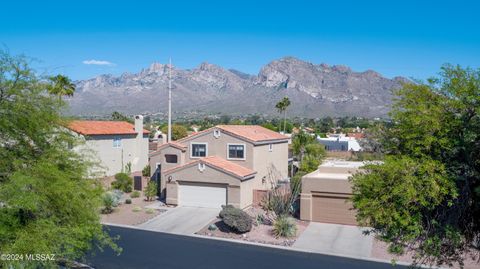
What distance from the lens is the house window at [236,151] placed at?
3222cm

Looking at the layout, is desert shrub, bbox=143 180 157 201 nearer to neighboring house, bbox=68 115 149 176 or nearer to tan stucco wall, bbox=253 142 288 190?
neighboring house, bbox=68 115 149 176

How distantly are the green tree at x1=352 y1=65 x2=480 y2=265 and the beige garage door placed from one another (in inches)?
558

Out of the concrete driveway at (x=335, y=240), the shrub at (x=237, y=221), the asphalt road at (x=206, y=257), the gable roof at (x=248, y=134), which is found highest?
the gable roof at (x=248, y=134)

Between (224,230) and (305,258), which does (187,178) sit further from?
(305,258)

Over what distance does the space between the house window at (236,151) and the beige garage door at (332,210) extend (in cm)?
814

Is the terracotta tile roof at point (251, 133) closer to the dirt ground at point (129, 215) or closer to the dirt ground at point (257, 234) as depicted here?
the dirt ground at point (129, 215)

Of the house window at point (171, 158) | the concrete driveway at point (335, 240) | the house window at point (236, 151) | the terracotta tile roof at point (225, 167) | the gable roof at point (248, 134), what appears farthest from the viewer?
the house window at point (171, 158)

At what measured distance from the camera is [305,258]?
1942 cm

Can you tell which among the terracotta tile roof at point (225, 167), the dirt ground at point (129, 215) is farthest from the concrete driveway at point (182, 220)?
the terracotta tile roof at point (225, 167)

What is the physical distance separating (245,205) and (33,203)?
20499 mm

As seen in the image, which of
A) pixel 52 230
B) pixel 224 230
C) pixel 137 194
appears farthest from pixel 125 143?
pixel 52 230

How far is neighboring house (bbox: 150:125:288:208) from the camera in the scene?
2900 cm

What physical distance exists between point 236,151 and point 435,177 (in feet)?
75.6

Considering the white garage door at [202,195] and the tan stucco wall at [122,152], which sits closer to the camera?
the white garage door at [202,195]
